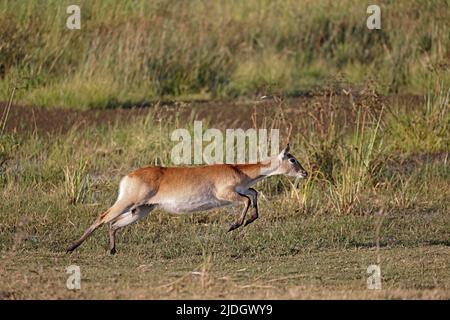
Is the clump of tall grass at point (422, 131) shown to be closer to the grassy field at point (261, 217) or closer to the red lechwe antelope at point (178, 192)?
the grassy field at point (261, 217)

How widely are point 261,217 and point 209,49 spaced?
652 centimetres

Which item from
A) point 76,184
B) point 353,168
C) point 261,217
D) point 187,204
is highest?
point 187,204

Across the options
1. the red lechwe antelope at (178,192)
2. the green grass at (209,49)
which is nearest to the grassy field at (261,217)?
the red lechwe antelope at (178,192)

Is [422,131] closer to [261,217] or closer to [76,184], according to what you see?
[261,217]

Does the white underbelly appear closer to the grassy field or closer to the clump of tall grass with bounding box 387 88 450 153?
the grassy field

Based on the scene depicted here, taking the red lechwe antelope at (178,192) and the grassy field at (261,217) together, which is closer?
the grassy field at (261,217)

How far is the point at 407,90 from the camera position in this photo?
1647 cm

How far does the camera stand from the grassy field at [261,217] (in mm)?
8266

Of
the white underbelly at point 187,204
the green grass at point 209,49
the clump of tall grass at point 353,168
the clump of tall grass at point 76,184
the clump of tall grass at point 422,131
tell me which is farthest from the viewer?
the green grass at point 209,49

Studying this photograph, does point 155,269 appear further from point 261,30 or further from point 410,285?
point 261,30

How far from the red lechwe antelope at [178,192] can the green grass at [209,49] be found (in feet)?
17.6

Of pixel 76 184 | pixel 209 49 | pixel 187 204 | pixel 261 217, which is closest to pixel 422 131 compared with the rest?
pixel 261 217

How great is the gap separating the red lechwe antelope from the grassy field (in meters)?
0.31

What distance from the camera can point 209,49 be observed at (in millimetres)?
17000
